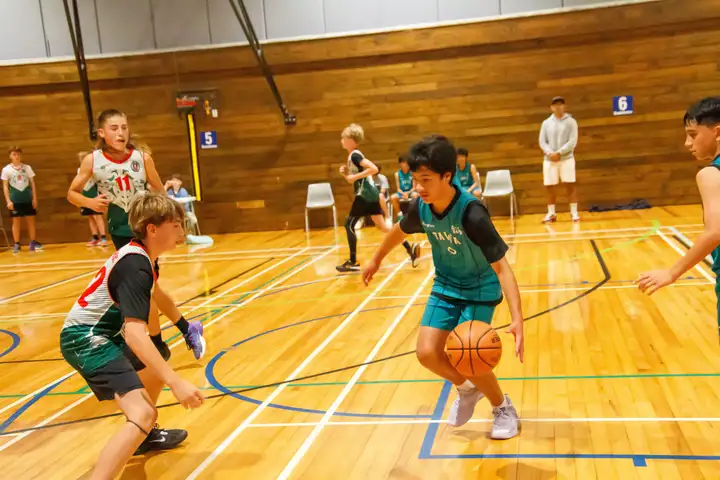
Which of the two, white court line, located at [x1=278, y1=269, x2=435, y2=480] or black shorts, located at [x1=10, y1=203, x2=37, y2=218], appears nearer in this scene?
white court line, located at [x1=278, y1=269, x2=435, y2=480]

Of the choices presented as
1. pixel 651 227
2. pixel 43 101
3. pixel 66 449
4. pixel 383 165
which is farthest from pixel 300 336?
pixel 43 101

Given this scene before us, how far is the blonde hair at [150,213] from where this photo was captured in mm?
2979

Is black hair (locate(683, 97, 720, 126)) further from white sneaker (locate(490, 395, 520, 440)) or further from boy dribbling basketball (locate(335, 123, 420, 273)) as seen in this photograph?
boy dribbling basketball (locate(335, 123, 420, 273))

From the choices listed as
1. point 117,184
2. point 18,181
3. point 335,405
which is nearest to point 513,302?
point 335,405

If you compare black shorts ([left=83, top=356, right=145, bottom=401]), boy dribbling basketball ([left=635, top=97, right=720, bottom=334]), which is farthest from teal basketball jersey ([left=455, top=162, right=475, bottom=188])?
black shorts ([left=83, top=356, right=145, bottom=401])

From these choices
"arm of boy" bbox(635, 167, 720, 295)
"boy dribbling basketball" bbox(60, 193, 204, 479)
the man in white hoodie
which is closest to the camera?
"arm of boy" bbox(635, 167, 720, 295)

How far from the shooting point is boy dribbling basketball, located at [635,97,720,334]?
267cm

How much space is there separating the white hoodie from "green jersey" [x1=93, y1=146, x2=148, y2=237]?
28.2ft

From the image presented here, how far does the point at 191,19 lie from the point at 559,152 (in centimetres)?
757

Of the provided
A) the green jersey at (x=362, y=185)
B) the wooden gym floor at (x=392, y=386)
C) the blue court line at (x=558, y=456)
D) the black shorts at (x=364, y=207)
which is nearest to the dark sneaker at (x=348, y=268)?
the wooden gym floor at (x=392, y=386)

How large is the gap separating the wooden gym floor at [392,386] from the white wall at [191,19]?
6455mm

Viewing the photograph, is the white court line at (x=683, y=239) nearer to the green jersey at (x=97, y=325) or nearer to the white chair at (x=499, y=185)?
the white chair at (x=499, y=185)

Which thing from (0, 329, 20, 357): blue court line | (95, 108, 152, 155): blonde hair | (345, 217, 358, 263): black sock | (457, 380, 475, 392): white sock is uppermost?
(95, 108, 152, 155): blonde hair

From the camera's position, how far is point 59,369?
5.45 metres
